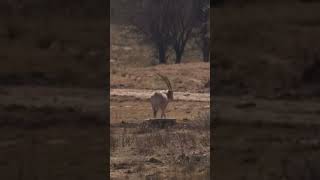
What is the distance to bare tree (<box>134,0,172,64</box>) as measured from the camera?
81.8 feet

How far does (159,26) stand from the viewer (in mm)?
25500

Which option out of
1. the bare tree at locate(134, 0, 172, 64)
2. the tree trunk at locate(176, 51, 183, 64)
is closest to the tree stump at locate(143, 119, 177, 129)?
the tree trunk at locate(176, 51, 183, 64)

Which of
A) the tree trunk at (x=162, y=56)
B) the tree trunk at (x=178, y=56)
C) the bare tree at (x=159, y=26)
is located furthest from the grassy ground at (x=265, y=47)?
the tree trunk at (x=162, y=56)

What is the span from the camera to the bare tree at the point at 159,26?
2494 cm

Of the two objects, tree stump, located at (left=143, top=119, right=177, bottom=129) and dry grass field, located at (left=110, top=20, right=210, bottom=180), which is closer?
dry grass field, located at (left=110, top=20, right=210, bottom=180)
